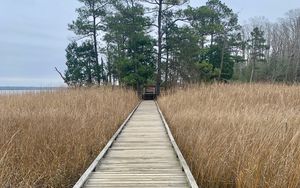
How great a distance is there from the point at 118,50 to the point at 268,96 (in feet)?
58.2

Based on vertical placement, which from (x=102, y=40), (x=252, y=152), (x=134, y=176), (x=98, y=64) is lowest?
(x=134, y=176)

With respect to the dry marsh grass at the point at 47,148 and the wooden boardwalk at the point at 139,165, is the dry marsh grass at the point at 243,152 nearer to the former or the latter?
the wooden boardwalk at the point at 139,165

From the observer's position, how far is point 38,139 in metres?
5.52

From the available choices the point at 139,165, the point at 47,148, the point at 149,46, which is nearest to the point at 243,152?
the point at 139,165

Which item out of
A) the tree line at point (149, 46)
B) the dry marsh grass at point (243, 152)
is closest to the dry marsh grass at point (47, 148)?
the dry marsh grass at point (243, 152)

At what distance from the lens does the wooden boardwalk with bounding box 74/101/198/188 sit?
13.3ft

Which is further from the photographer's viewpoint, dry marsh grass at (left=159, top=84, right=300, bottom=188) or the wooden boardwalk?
the wooden boardwalk

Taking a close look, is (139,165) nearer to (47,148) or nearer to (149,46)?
(47,148)

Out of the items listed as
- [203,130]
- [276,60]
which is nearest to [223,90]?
[203,130]

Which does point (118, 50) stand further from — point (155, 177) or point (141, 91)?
point (155, 177)

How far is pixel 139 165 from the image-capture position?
4.91 metres

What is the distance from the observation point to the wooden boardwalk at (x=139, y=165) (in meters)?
4.07

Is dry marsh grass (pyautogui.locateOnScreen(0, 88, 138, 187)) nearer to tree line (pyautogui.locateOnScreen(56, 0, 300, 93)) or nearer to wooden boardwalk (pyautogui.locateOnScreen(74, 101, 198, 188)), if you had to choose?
wooden boardwalk (pyautogui.locateOnScreen(74, 101, 198, 188))

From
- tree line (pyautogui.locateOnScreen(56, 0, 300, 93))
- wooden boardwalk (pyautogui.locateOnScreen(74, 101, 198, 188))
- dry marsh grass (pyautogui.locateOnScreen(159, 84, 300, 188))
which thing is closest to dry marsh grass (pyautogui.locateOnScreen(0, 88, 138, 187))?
wooden boardwalk (pyautogui.locateOnScreen(74, 101, 198, 188))
